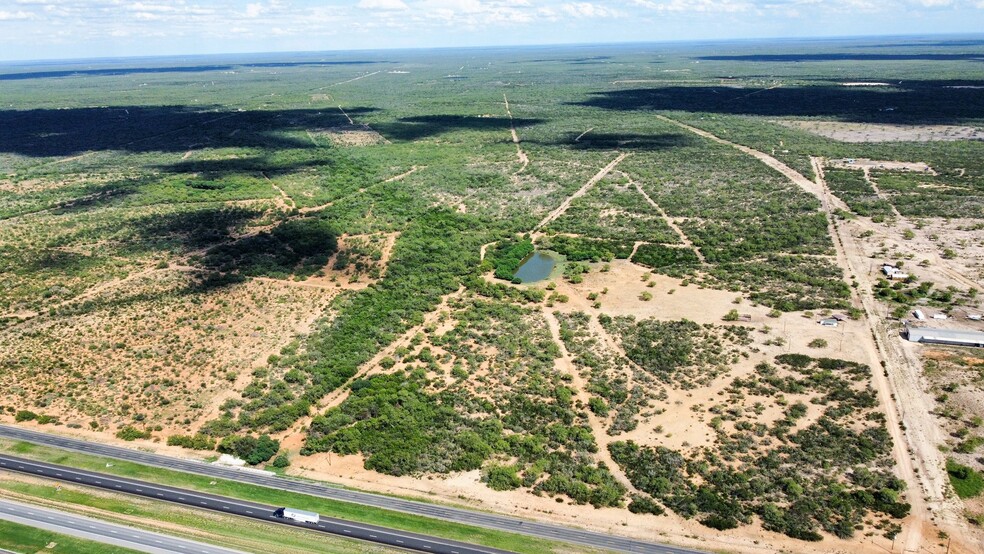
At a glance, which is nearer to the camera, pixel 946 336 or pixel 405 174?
pixel 946 336

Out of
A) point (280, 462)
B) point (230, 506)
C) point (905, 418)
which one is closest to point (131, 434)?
point (230, 506)

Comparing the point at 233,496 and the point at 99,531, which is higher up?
the point at 233,496

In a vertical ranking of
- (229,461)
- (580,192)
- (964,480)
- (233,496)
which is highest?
(580,192)

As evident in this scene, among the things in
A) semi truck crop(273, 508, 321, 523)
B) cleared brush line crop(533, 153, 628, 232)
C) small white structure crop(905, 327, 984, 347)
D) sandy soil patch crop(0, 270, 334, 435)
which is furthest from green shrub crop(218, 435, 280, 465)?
small white structure crop(905, 327, 984, 347)

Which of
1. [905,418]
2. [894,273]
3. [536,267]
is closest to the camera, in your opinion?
[905,418]

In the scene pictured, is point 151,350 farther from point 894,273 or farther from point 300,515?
point 894,273

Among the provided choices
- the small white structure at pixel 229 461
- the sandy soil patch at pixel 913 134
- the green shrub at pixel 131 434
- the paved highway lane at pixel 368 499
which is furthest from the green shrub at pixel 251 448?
the sandy soil patch at pixel 913 134

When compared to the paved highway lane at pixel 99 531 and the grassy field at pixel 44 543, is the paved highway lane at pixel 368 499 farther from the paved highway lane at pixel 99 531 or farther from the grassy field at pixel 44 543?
the grassy field at pixel 44 543

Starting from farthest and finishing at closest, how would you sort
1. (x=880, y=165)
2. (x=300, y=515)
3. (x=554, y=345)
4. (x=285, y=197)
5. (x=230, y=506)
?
(x=880, y=165)
(x=285, y=197)
(x=554, y=345)
(x=230, y=506)
(x=300, y=515)
